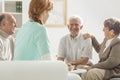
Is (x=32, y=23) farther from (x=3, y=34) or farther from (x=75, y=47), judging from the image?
(x=75, y=47)

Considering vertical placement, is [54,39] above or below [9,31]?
below

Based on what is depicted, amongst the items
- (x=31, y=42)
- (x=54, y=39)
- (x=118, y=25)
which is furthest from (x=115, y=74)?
(x=54, y=39)

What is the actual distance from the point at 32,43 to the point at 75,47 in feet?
5.35

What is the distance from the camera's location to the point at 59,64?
2248 mm

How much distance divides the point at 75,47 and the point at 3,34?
49.8 inches

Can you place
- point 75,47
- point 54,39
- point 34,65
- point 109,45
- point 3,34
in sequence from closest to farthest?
point 34,65
point 3,34
point 109,45
point 75,47
point 54,39

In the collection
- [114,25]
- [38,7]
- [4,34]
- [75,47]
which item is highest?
[38,7]

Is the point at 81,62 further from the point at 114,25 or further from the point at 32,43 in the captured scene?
the point at 32,43

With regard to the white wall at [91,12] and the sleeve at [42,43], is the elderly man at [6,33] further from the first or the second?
the white wall at [91,12]

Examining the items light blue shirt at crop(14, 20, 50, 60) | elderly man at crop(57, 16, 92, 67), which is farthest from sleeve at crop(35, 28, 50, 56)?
elderly man at crop(57, 16, 92, 67)

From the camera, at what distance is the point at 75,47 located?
408 cm

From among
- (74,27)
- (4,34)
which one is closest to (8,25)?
(4,34)

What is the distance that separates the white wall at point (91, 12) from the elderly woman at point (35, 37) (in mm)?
2829

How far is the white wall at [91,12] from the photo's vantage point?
547 centimetres
